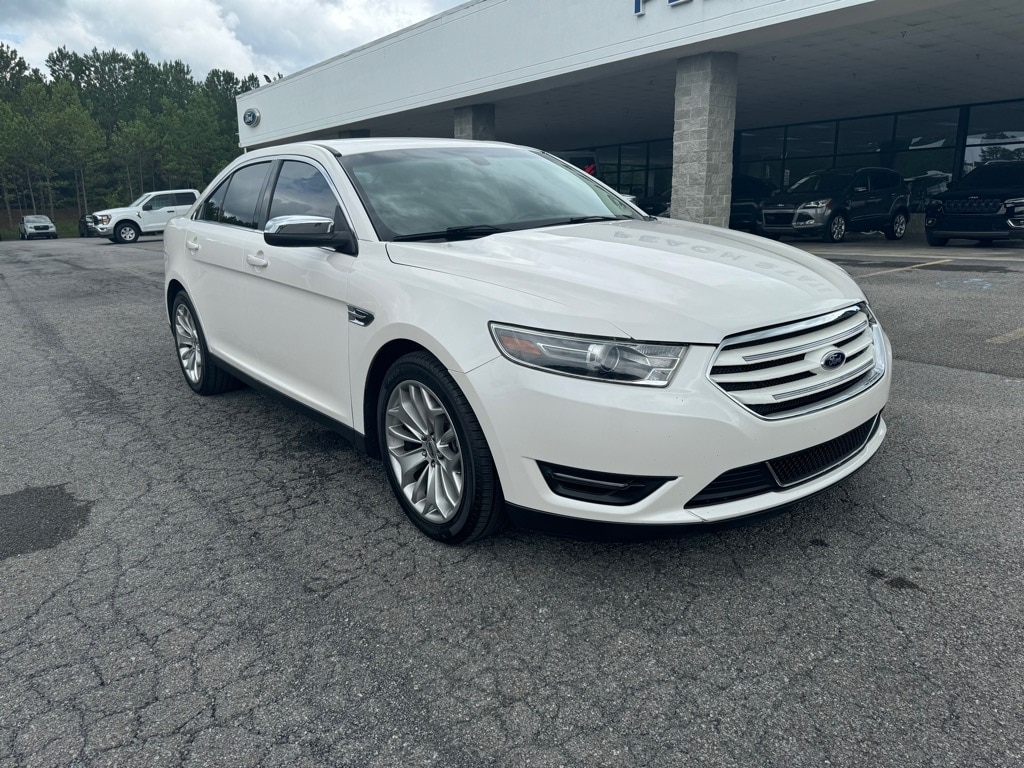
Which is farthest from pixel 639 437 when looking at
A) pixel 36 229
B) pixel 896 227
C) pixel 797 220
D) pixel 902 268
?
pixel 36 229

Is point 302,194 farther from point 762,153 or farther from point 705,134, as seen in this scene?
point 762,153

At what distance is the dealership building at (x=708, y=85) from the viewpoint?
1387cm

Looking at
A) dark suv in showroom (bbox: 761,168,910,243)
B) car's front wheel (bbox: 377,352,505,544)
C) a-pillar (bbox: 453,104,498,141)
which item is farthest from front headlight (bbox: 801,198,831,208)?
car's front wheel (bbox: 377,352,505,544)

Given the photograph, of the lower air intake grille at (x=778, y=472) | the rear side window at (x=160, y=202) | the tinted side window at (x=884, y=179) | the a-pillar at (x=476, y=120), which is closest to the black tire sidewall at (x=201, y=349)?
the lower air intake grille at (x=778, y=472)

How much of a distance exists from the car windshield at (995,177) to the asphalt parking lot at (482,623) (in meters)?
13.2

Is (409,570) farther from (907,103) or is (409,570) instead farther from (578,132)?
(578,132)

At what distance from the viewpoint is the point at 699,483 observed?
8.43ft

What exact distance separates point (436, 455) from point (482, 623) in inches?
30.1

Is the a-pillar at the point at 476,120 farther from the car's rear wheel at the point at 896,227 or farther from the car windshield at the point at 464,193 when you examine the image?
the car windshield at the point at 464,193

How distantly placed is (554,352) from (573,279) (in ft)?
1.20

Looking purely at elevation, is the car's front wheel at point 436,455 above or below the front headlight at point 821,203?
below

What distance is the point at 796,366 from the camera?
8.94ft

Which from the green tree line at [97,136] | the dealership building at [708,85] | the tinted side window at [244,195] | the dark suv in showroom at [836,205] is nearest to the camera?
the tinted side window at [244,195]

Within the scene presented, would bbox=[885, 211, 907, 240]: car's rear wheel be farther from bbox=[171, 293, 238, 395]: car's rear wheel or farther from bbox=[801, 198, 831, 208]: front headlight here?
bbox=[171, 293, 238, 395]: car's rear wheel
